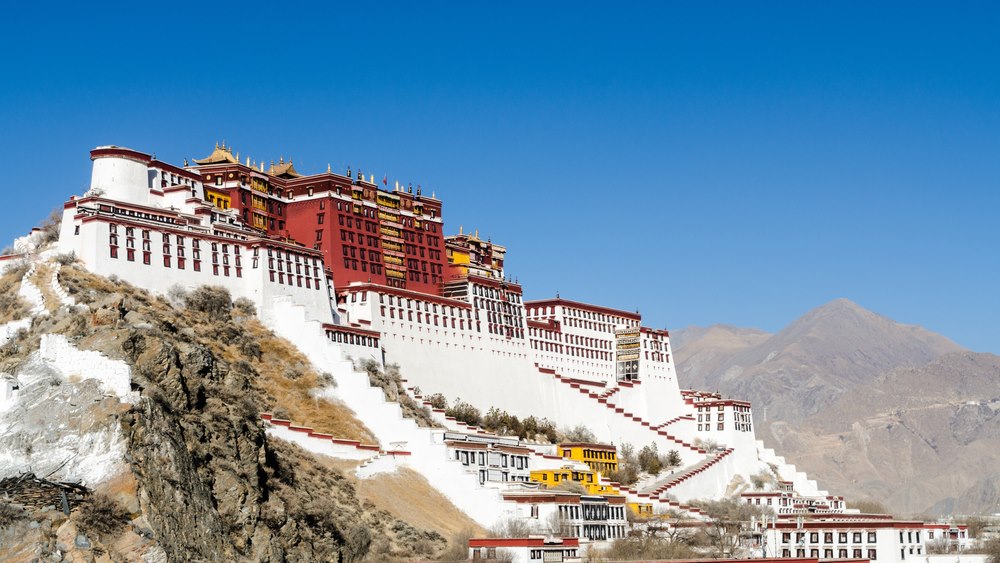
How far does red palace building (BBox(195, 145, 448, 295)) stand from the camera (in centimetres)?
9512

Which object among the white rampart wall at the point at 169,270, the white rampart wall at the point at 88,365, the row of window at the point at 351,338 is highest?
the white rampart wall at the point at 169,270

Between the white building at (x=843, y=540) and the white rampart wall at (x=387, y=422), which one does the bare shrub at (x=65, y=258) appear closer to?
the white rampart wall at (x=387, y=422)

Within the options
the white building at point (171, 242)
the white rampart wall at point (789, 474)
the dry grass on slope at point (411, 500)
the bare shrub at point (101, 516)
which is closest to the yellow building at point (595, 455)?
the dry grass on slope at point (411, 500)

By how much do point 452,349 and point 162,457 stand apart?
40.2m

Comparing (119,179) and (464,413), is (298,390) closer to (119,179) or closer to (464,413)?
(464,413)

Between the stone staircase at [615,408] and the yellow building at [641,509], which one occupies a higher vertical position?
the stone staircase at [615,408]

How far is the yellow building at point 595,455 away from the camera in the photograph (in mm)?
93125

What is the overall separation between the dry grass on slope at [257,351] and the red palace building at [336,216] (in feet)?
35.2

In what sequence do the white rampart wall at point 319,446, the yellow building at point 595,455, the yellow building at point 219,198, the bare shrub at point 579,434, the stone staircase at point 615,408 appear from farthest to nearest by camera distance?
the stone staircase at point 615,408 → the bare shrub at point 579,434 → the yellow building at point 219,198 → the yellow building at point 595,455 → the white rampart wall at point 319,446

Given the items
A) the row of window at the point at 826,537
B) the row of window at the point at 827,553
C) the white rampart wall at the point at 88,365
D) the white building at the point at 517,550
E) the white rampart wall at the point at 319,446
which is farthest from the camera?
the row of window at the point at 826,537

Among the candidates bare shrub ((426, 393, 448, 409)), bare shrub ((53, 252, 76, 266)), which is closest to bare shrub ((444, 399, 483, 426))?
bare shrub ((426, 393, 448, 409))

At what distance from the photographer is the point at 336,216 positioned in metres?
97.8

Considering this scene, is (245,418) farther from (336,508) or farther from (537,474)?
(537,474)

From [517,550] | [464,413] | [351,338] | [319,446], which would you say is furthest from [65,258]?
A: [517,550]
